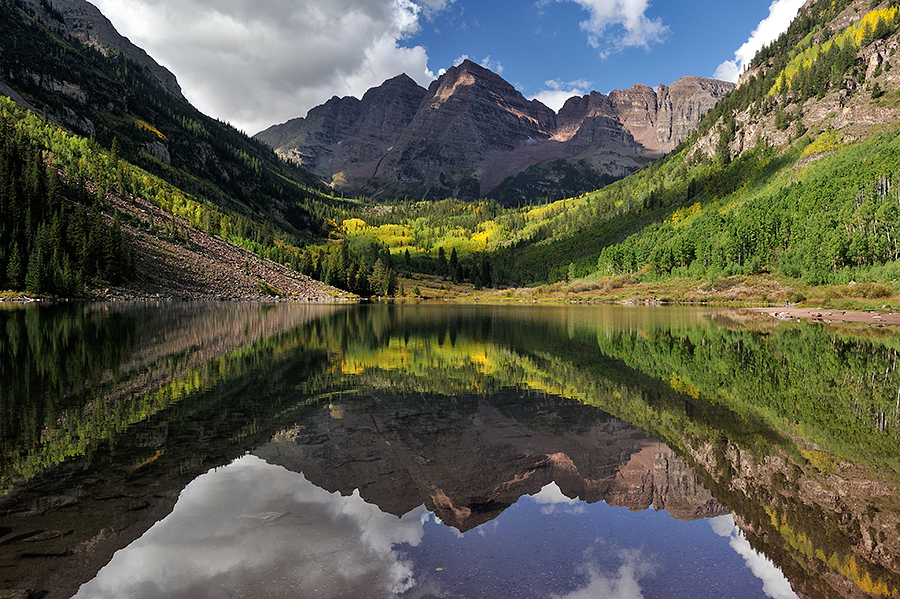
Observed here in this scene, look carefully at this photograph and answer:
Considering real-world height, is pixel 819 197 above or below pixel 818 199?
above

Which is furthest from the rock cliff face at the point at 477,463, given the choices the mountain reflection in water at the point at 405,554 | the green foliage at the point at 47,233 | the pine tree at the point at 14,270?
the pine tree at the point at 14,270

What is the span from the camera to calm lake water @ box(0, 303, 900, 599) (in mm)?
6961

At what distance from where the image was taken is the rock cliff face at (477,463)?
978 cm

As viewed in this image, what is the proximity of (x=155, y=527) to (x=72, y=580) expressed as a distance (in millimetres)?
1619

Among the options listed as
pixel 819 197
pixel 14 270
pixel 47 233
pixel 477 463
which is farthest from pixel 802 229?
pixel 14 270

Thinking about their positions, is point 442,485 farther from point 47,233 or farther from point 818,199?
point 818,199

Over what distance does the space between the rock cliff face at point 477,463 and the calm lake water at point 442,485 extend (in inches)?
2.8

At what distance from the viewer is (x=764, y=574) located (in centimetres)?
727

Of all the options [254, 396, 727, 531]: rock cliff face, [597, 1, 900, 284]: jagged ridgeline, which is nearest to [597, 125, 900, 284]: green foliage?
[597, 1, 900, 284]: jagged ridgeline

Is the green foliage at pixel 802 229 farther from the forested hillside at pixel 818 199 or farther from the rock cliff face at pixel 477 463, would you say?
the rock cliff face at pixel 477 463

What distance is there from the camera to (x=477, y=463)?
1177cm

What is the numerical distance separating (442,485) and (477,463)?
1690mm

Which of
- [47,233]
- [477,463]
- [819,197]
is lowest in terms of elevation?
[477,463]

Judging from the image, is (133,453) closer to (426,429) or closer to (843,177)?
(426,429)
